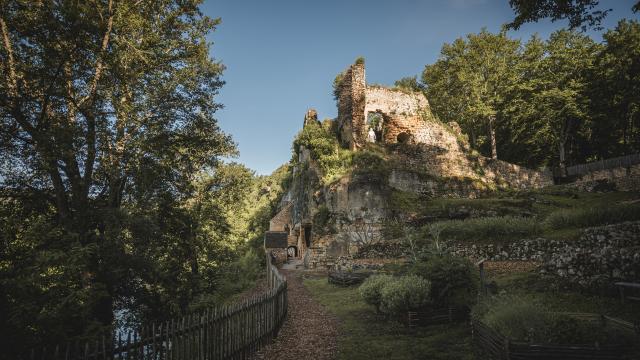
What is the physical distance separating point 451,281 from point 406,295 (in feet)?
5.04

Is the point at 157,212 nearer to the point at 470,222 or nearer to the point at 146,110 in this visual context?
the point at 146,110

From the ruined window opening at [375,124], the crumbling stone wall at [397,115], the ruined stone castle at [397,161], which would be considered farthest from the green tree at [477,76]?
the ruined window opening at [375,124]

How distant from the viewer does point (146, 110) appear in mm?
13445

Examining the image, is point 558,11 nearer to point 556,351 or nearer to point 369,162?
point 556,351

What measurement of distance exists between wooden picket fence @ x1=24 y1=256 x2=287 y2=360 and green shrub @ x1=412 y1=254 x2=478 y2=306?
196 inches

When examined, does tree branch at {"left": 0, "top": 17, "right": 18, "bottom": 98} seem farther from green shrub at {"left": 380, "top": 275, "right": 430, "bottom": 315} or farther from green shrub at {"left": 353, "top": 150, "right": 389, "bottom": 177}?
green shrub at {"left": 353, "top": 150, "right": 389, "bottom": 177}

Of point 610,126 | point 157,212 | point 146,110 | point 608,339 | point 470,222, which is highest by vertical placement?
point 610,126

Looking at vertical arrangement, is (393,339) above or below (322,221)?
below

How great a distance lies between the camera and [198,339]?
245 inches

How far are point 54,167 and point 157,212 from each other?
4776 mm

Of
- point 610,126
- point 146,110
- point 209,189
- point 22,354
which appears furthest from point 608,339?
point 610,126

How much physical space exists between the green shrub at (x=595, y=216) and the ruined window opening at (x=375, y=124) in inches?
732

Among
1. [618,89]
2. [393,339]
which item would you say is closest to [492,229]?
[393,339]

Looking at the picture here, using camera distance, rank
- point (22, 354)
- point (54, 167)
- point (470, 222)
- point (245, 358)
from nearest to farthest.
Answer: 1. point (22, 354)
2. point (245, 358)
3. point (54, 167)
4. point (470, 222)
